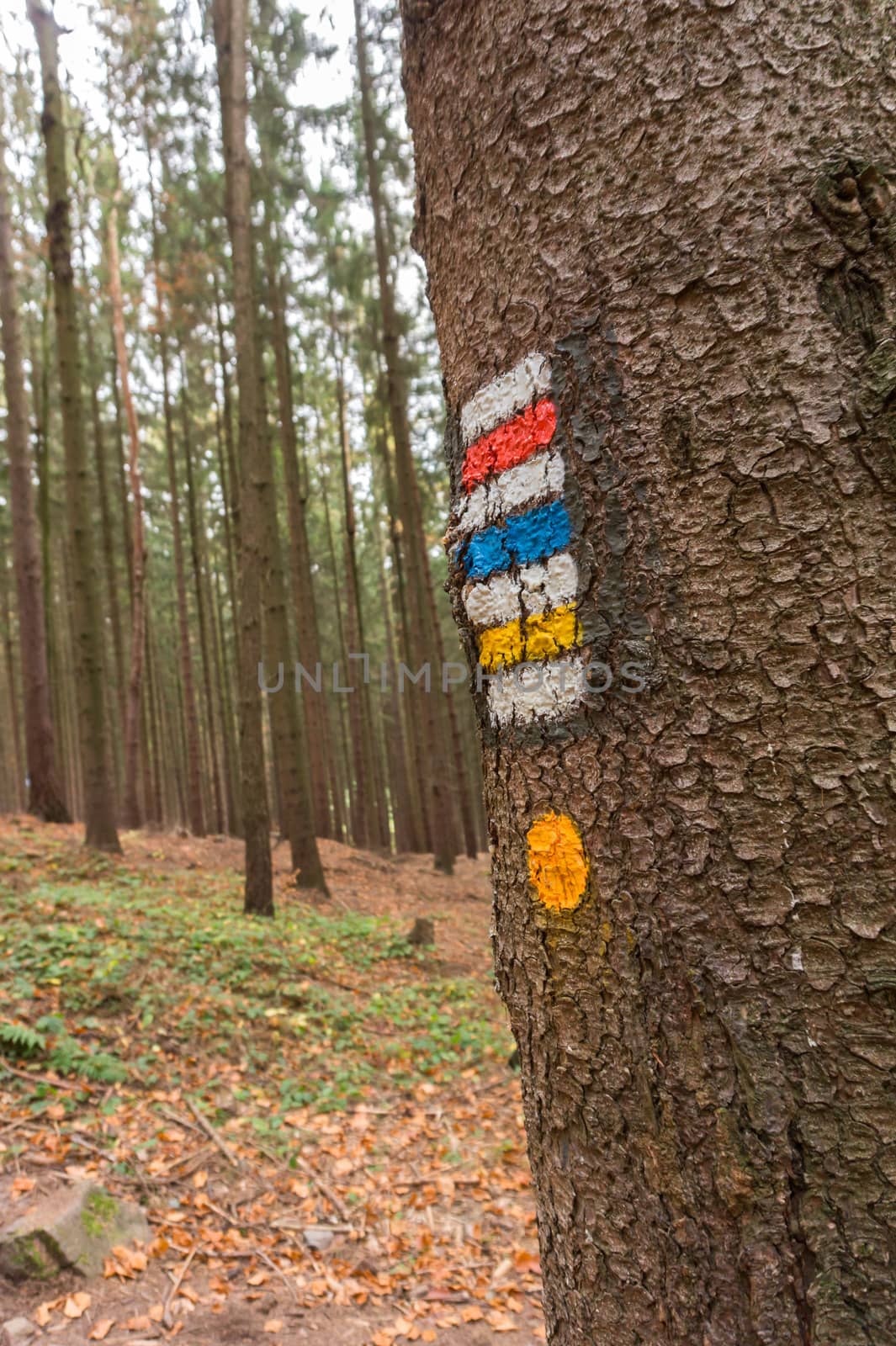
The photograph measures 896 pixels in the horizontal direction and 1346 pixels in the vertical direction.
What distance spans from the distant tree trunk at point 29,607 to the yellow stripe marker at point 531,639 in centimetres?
1087

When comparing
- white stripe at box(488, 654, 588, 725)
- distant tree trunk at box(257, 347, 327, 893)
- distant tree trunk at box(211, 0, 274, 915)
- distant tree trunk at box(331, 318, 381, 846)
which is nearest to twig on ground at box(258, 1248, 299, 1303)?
white stripe at box(488, 654, 588, 725)

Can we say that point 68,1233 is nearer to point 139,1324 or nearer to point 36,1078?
point 139,1324

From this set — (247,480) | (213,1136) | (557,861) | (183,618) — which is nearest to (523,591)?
(557,861)

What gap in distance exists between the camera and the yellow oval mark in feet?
3.04

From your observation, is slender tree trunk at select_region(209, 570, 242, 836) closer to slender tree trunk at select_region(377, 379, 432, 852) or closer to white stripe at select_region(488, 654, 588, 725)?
slender tree trunk at select_region(377, 379, 432, 852)

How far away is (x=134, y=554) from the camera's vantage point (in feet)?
46.2

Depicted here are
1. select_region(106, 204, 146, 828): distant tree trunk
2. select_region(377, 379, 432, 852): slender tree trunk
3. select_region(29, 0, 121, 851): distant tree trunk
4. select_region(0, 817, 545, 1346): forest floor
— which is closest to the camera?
select_region(0, 817, 545, 1346): forest floor

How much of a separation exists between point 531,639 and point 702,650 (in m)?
0.22

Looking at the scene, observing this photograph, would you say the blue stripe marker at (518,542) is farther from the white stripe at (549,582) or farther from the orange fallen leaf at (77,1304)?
the orange fallen leaf at (77,1304)

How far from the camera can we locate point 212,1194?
141 inches

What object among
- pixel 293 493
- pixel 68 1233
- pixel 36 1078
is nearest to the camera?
pixel 68 1233

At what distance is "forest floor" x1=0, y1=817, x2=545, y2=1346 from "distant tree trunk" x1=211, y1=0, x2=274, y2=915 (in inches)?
32.4

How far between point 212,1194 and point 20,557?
9.26 metres

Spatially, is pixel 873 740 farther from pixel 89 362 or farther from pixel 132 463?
pixel 89 362
